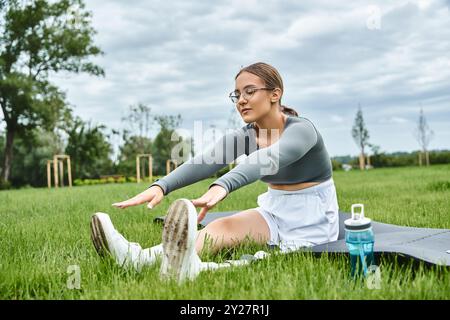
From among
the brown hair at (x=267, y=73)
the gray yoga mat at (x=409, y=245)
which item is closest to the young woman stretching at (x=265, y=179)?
the brown hair at (x=267, y=73)

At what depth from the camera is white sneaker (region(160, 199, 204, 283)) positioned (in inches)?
71.8

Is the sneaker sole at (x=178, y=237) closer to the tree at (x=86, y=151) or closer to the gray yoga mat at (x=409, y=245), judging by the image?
the gray yoga mat at (x=409, y=245)

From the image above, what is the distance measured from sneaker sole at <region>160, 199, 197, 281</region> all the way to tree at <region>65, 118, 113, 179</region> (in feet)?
79.5

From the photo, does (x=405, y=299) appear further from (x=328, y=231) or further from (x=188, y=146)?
(x=188, y=146)

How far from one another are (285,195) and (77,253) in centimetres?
111

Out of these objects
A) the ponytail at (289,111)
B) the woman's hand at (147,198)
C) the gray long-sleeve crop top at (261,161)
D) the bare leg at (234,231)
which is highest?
the ponytail at (289,111)

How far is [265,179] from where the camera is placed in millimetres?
2748

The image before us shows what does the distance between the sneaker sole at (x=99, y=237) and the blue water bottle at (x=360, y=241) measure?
0.97 m

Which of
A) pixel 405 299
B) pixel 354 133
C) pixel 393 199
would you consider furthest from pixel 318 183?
pixel 354 133

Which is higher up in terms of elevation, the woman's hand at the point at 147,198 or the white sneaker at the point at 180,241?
the woman's hand at the point at 147,198

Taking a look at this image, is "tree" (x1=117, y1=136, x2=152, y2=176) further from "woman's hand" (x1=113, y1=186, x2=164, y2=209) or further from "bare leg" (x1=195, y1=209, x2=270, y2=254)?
"woman's hand" (x1=113, y1=186, x2=164, y2=209)

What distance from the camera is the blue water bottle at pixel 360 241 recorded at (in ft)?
6.05

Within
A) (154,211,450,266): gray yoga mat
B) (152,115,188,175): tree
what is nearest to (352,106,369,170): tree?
(152,115,188,175): tree
